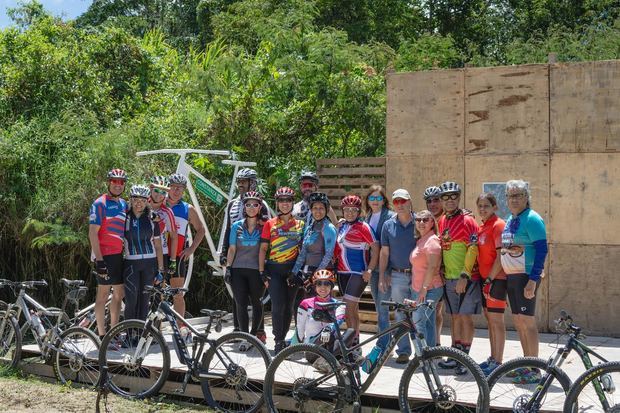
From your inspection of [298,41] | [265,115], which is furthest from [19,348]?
[298,41]

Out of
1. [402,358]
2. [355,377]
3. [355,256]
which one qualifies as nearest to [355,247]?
[355,256]

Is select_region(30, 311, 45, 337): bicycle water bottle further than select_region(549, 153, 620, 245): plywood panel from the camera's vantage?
No

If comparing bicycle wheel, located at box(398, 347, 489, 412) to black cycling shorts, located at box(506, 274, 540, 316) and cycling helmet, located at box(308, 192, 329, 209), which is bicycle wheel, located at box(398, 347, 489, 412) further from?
cycling helmet, located at box(308, 192, 329, 209)

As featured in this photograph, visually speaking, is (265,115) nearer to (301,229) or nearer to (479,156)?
(479,156)

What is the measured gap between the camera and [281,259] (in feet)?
26.5

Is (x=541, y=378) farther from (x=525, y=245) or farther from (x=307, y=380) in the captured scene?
(x=307, y=380)

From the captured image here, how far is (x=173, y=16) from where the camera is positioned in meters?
30.0

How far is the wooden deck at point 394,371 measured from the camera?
20.1 ft

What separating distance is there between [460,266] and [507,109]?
11.2 ft

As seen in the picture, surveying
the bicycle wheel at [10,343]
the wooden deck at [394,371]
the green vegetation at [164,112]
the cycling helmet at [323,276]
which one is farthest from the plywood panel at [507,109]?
the bicycle wheel at [10,343]

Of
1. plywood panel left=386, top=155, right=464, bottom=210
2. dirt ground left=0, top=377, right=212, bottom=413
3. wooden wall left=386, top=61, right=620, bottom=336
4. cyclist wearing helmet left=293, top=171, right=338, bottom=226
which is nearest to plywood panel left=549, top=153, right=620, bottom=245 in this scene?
wooden wall left=386, top=61, right=620, bottom=336

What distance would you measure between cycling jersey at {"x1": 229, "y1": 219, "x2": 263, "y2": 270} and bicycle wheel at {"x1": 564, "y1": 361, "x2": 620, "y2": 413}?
11.8 ft

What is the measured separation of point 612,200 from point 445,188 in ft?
10.4

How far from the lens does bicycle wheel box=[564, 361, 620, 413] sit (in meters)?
5.55
